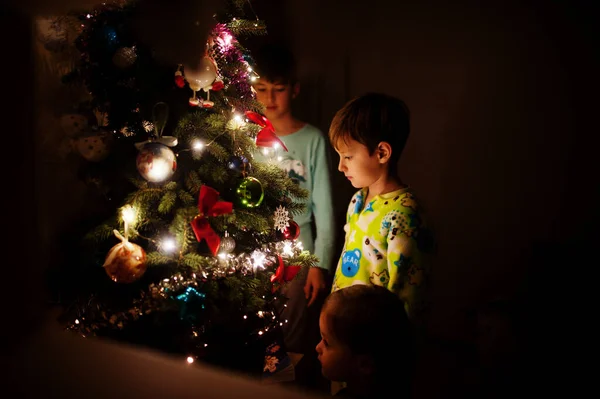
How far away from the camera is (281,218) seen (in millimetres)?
1390

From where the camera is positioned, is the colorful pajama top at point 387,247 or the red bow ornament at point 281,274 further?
the red bow ornament at point 281,274

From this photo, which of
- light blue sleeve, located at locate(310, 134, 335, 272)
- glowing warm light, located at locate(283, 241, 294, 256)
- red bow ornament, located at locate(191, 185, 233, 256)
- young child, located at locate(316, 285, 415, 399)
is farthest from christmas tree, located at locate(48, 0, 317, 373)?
light blue sleeve, located at locate(310, 134, 335, 272)

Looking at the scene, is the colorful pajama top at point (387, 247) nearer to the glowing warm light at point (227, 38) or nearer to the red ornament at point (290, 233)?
the red ornament at point (290, 233)

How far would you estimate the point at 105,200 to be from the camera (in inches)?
51.8

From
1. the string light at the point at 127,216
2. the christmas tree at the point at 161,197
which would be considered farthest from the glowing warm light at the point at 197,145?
the string light at the point at 127,216

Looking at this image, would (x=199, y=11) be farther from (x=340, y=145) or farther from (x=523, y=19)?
(x=523, y=19)

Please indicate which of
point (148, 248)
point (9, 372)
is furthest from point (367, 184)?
point (9, 372)

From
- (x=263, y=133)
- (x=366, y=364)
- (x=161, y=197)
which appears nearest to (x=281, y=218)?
(x=263, y=133)

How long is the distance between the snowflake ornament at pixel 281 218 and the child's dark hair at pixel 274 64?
2.28ft

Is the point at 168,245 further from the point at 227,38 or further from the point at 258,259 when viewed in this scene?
the point at 227,38

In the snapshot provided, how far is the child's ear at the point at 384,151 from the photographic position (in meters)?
1.42

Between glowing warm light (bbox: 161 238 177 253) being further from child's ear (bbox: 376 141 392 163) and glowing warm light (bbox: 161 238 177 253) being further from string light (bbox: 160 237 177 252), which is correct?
child's ear (bbox: 376 141 392 163)

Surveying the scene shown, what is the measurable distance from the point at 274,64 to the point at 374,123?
62cm

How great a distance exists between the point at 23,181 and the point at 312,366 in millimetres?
1571
